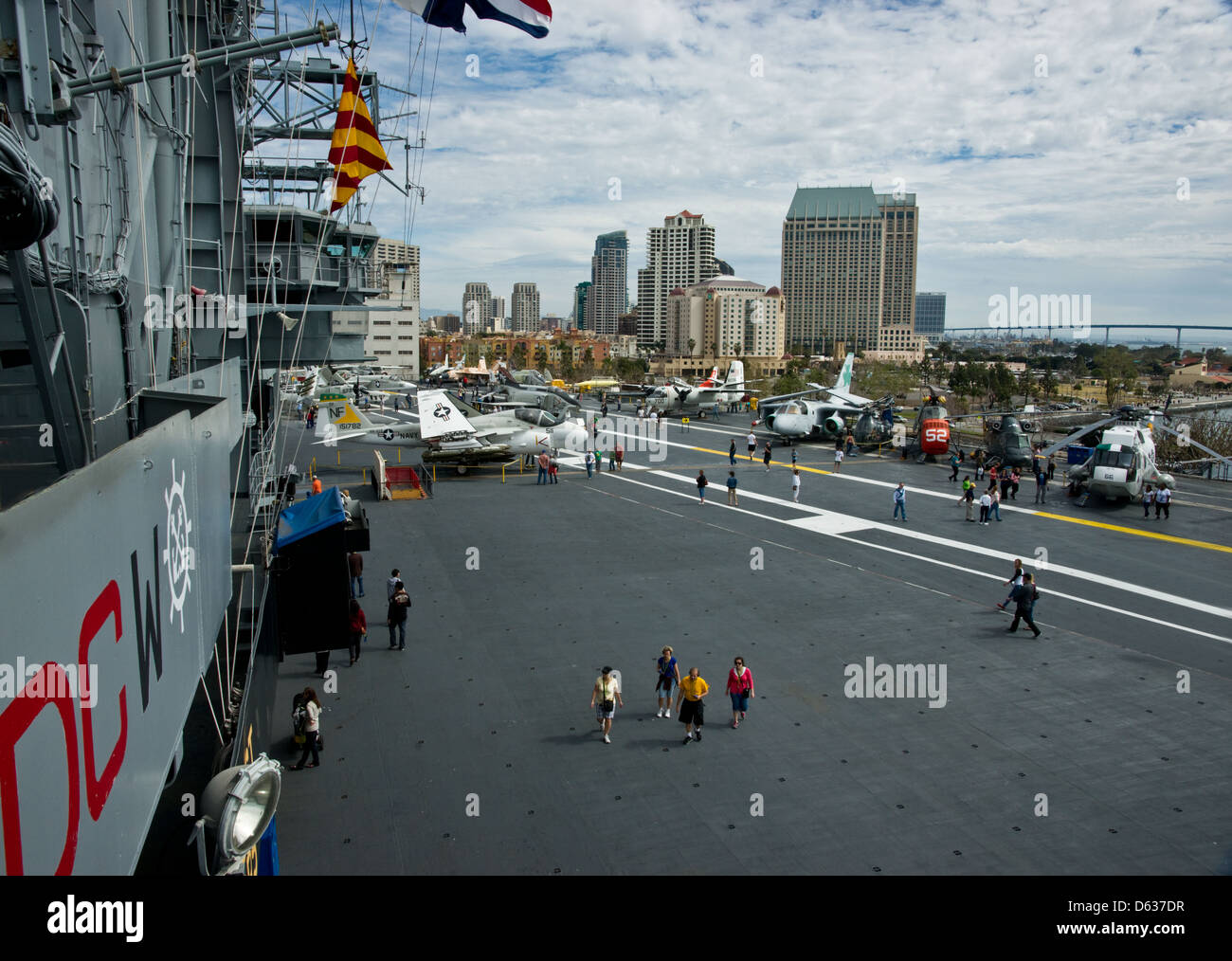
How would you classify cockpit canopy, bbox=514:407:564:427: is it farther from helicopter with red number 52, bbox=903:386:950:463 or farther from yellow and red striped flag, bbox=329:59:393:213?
yellow and red striped flag, bbox=329:59:393:213

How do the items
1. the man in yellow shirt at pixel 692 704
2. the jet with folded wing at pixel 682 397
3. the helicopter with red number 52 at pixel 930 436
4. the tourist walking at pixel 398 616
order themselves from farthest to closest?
the jet with folded wing at pixel 682 397, the helicopter with red number 52 at pixel 930 436, the tourist walking at pixel 398 616, the man in yellow shirt at pixel 692 704

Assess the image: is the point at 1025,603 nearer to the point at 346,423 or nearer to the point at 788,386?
the point at 346,423

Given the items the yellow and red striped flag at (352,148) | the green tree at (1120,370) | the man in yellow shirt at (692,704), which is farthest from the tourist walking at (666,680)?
the green tree at (1120,370)

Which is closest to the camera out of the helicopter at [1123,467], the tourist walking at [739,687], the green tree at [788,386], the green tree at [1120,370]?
the tourist walking at [739,687]

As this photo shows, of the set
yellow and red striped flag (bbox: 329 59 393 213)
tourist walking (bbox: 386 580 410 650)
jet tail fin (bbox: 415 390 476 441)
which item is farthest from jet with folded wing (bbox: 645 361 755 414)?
yellow and red striped flag (bbox: 329 59 393 213)

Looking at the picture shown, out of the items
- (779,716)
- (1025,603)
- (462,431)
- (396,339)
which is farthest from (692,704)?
(396,339)

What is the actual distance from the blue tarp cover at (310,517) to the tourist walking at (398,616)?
3.72 meters

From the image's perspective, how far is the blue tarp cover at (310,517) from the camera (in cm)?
1087

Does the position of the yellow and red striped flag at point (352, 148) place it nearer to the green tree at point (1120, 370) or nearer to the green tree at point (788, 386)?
the green tree at point (788, 386)

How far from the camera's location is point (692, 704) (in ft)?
38.6

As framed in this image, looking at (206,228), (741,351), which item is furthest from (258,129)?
(741,351)

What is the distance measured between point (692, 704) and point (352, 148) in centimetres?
955

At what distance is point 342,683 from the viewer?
13742 mm

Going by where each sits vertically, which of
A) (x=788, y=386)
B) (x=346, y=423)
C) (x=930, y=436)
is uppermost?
(x=788, y=386)
